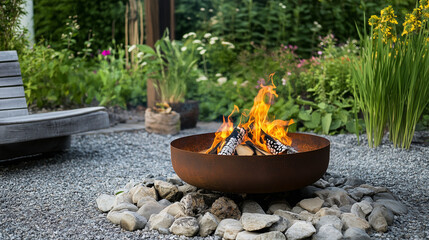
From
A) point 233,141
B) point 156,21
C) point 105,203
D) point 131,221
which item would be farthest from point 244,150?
point 156,21

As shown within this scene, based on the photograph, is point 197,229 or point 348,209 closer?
point 197,229

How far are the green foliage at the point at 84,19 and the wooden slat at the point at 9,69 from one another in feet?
8.39

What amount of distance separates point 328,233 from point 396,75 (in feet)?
5.61

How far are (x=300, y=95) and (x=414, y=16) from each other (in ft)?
5.94

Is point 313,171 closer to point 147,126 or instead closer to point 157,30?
point 147,126

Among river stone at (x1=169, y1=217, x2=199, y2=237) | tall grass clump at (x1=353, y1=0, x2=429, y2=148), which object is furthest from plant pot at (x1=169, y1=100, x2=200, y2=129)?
river stone at (x1=169, y1=217, x2=199, y2=237)

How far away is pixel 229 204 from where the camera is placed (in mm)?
2100

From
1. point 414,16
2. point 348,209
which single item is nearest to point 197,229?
point 348,209

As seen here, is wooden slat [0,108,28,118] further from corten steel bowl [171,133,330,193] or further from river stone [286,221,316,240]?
river stone [286,221,316,240]

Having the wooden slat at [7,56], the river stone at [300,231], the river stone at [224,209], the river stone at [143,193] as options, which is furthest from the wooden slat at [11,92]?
the river stone at [300,231]

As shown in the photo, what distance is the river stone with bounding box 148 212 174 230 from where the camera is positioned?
200cm

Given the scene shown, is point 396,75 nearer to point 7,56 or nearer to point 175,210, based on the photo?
point 175,210

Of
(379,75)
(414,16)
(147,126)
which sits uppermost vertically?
(414,16)

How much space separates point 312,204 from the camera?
2145mm
